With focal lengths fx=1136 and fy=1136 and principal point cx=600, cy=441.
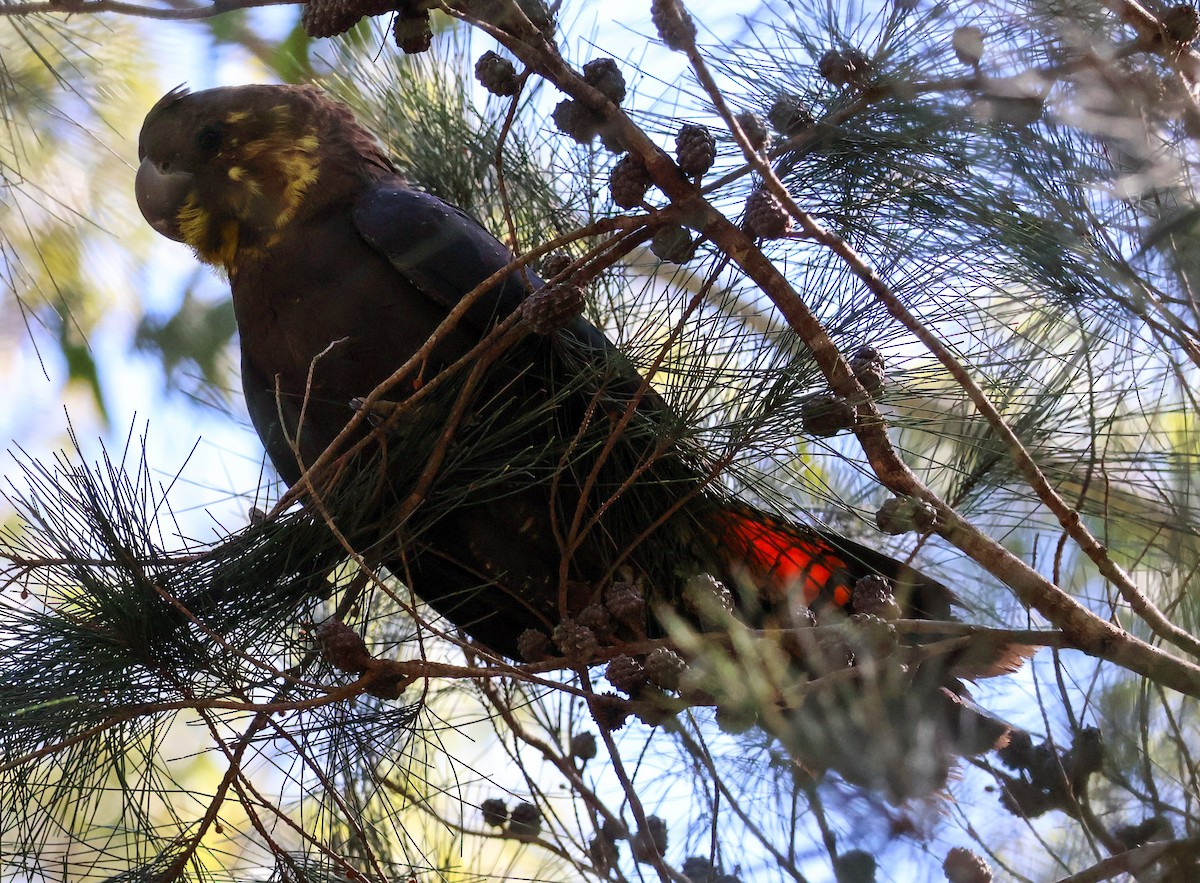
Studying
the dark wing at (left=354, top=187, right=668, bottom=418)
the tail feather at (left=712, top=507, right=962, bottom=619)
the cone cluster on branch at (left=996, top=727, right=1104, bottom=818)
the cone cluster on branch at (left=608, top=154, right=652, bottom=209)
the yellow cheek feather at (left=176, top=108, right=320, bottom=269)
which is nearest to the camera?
the cone cluster on branch at (left=996, top=727, right=1104, bottom=818)

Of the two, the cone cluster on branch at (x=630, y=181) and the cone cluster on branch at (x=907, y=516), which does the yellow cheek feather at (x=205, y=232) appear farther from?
the cone cluster on branch at (x=907, y=516)

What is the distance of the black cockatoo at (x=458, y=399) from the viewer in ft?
5.37

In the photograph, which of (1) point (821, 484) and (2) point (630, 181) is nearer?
(2) point (630, 181)

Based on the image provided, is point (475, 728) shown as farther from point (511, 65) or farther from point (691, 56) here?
point (691, 56)

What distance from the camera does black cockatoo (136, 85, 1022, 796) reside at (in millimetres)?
1636

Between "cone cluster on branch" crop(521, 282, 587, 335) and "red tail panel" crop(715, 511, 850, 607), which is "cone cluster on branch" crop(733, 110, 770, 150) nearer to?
"cone cluster on branch" crop(521, 282, 587, 335)

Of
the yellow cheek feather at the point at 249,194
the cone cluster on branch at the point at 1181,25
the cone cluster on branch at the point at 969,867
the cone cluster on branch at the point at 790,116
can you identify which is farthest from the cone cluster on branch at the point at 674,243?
the yellow cheek feather at the point at 249,194

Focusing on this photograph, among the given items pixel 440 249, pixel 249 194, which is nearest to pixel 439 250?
pixel 440 249

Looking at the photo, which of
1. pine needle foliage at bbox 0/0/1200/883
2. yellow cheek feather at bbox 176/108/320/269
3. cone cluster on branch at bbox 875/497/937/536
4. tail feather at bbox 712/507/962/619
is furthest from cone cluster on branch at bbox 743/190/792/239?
yellow cheek feather at bbox 176/108/320/269

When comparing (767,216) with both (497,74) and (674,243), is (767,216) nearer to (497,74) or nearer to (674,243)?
(674,243)

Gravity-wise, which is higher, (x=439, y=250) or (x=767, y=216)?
(x=439, y=250)

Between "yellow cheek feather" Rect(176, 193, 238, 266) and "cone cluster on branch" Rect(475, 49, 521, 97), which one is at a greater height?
"yellow cheek feather" Rect(176, 193, 238, 266)

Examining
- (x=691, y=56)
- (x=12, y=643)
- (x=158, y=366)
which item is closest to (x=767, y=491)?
(x=691, y=56)

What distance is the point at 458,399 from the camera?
1.58 metres
